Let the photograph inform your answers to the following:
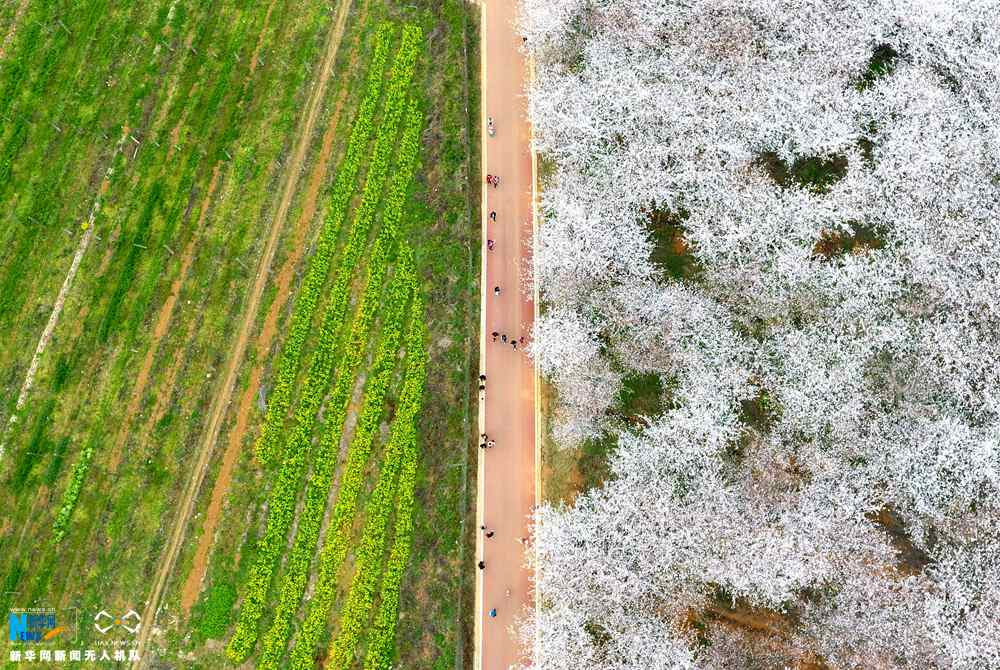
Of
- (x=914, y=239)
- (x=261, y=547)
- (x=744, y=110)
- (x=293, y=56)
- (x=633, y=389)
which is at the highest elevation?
(x=293, y=56)

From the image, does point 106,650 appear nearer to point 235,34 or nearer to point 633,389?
point 633,389

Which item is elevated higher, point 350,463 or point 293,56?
point 293,56

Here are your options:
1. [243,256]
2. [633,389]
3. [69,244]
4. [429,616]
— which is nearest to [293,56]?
[243,256]

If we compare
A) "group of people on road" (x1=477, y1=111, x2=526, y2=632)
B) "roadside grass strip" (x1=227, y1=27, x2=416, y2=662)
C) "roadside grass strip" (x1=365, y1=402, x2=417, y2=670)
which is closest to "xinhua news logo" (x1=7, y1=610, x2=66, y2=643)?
"roadside grass strip" (x1=227, y1=27, x2=416, y2=662)

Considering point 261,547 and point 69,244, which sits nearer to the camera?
point 261,547

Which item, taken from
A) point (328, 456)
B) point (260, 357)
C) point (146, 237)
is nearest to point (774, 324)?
point (328, 456)

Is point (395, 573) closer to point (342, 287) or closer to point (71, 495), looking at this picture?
point (342, 287)
